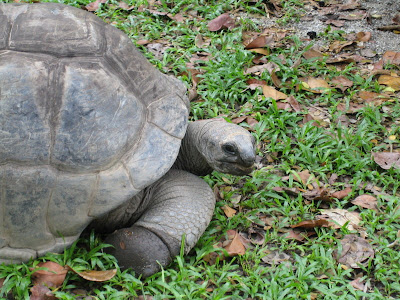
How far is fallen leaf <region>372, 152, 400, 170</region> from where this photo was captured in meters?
3.82

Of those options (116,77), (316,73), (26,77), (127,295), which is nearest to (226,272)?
(127,295)

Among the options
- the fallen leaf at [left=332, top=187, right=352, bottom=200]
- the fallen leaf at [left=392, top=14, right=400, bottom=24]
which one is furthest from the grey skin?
the fallen leaf at [left=392, top=14, right=400, bottom=24]

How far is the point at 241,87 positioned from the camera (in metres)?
4.76

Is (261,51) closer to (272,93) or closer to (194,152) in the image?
(272,93)

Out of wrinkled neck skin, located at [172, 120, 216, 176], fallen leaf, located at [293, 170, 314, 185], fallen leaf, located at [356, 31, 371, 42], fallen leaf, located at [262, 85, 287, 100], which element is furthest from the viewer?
fallen leaf, located at [356, 31, 371, 42]

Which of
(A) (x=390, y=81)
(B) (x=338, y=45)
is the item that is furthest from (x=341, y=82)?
(B) (x=338, y=45)

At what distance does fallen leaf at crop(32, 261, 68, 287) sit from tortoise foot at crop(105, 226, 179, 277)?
12.4 inches

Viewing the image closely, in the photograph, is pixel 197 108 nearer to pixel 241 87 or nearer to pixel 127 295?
pixel 241 87

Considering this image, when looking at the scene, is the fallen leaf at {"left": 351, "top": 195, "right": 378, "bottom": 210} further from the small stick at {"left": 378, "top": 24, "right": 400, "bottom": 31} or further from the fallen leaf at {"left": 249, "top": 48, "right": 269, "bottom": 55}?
the small stick at {"left": 378, "top": 24, "right": 400, "bottom": 31}

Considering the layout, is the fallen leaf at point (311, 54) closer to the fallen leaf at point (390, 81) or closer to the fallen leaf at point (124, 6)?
the fallen leaf at point (390, 81)

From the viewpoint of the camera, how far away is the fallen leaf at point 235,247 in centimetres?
309

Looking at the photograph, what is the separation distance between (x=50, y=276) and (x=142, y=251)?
1.70ft

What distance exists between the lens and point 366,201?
3.55m

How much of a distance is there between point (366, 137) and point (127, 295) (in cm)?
238
